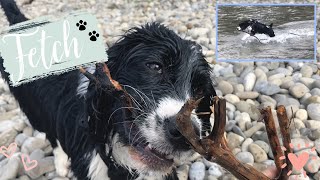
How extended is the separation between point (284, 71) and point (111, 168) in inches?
60.9

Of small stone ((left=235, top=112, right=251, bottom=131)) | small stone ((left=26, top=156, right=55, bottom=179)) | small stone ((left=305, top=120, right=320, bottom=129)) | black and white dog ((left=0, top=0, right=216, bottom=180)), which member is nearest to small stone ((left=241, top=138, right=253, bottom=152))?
small stone ((left=235, top=112, right=251, bottom=131))

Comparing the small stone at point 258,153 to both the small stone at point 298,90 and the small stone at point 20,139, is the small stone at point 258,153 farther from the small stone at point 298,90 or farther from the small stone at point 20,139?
the small stone at point 20,139

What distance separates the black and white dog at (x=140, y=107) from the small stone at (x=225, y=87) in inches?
34.4

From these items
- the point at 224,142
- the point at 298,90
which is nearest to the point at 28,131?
the point at 298,90

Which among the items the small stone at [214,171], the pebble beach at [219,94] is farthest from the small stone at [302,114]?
the small stone at [214,171]

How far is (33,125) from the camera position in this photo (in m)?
2.20

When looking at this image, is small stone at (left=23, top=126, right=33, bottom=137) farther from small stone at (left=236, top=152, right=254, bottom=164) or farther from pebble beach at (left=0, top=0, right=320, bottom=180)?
small stone at (left=236, top=152, right=254, bottom=164)

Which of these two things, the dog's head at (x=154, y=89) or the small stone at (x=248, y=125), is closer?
the dog's head at (x=154, y=89)

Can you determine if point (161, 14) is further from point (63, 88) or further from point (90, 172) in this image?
point (90, 172)

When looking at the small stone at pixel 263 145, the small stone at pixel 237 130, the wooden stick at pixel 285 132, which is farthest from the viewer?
the small stone at pixel 237 130

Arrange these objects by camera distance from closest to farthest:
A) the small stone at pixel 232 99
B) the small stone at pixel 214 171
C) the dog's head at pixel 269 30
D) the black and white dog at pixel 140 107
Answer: the black and white dog at pixel 140 107, the small stone at pixel 214 171, the dog's head at pixel 269 30, the small stone at pixel 232 99

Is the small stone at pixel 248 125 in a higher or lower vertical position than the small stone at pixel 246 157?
higher

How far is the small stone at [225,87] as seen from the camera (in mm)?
2480

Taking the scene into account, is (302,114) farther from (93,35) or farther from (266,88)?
(93,35)
